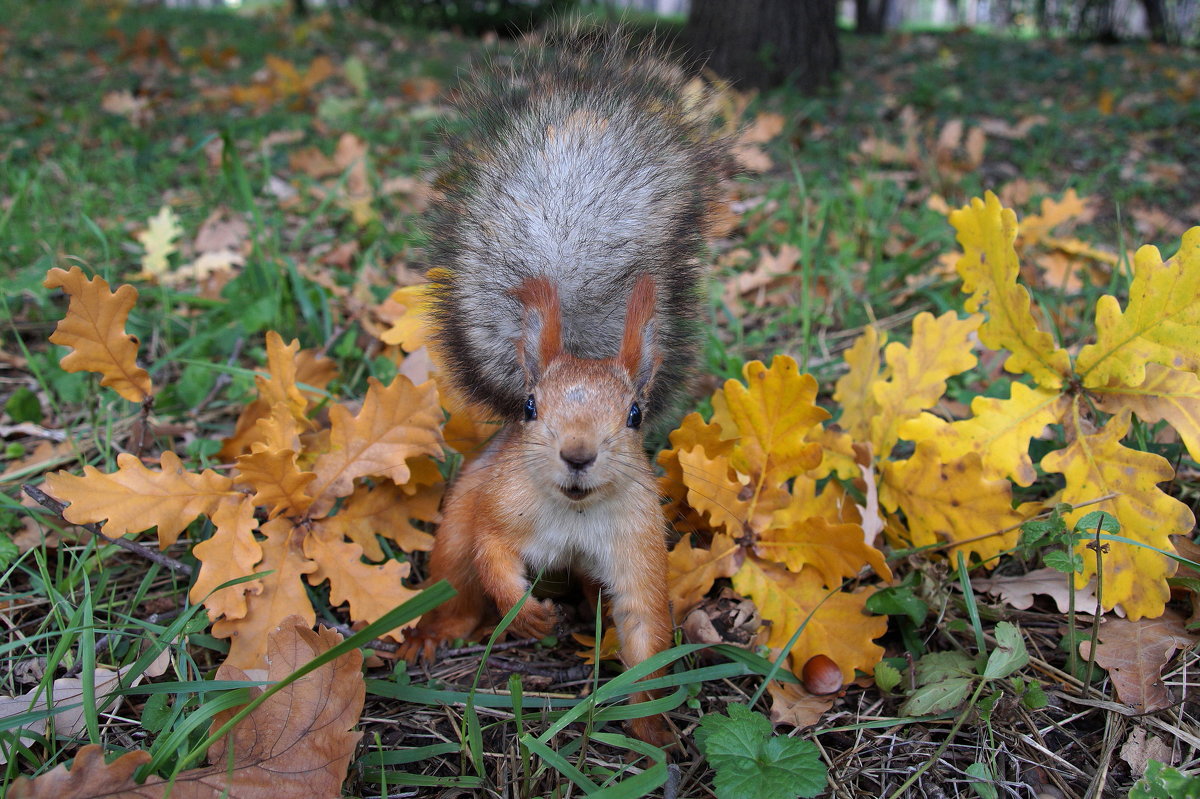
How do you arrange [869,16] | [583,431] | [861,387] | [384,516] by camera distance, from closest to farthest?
[583,431], [384,516], [861,387], [869,16]

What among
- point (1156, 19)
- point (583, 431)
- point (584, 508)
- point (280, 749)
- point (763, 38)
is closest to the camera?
point (280, 749)

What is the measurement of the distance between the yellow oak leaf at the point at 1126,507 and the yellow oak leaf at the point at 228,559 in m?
1.38

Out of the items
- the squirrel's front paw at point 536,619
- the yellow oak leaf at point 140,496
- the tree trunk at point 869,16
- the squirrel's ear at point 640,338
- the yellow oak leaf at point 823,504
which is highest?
the tree trunk at point 869,16

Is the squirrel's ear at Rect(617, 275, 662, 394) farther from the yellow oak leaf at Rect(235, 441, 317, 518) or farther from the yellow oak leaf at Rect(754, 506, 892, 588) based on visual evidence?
the yellow oak leaf at Rect(235, 441, 317, 518)

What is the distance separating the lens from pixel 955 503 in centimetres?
141

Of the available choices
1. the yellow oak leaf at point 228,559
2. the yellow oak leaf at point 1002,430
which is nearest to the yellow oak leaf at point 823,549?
the yellow oak leaf at point 1002,430

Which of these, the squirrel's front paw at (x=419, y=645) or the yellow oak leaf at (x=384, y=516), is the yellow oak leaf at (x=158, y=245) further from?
the squirrel's front paw at (x=419, y=645)

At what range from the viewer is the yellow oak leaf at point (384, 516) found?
151 cm

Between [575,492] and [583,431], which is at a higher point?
[583,431]

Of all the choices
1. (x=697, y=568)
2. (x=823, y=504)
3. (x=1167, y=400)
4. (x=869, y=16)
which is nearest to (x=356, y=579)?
(x=697, y=568)

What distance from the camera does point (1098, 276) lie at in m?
2.54

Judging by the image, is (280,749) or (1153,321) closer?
(280,749)

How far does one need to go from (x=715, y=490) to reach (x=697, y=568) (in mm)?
148

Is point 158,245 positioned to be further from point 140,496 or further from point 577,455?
point 577,455
